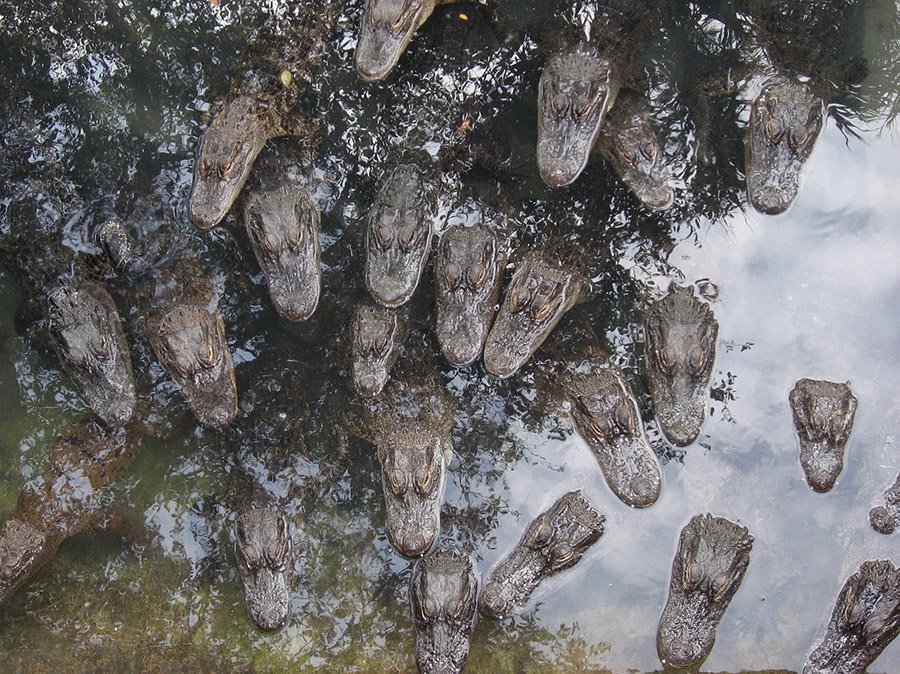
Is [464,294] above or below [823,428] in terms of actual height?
above

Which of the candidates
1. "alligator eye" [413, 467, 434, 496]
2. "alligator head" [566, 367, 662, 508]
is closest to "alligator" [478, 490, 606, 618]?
"alligator head" [566, 367, 662, 508]

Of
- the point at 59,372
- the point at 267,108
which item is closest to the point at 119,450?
the point at 59,372

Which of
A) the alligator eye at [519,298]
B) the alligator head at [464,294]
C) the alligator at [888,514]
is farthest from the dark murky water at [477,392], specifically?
the alligator eye at [519,298]

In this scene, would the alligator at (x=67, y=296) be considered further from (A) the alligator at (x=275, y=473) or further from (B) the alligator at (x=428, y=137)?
(B) the alligator at (x=428, y=137)

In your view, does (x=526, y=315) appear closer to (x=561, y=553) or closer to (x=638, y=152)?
(x=638, y=152)

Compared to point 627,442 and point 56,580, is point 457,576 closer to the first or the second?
point 627,442

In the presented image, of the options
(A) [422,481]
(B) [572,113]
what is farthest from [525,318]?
(B) [572,113]

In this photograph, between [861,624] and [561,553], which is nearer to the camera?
[861,624]
